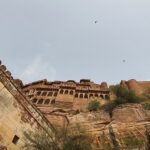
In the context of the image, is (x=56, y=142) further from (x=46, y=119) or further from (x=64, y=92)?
(x=64, y=92)

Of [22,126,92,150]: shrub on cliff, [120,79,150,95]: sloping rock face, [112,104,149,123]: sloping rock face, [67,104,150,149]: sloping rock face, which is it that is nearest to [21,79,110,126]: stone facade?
[120,79,150,95]: sloping rock face

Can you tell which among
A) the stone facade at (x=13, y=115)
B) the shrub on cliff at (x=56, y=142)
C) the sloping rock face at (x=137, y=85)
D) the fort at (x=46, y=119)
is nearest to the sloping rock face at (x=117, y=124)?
the fort at (x=46, y=119)

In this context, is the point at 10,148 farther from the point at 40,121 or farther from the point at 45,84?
the point at 45,84

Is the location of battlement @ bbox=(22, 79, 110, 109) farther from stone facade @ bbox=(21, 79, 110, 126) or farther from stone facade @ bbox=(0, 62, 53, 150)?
stone facade @ bbox=(0, 62, 53, 150)

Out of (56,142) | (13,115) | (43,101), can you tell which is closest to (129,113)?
(56,142)

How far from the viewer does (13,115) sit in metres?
16.8

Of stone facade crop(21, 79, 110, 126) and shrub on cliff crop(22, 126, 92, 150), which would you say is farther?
stone facade crop(21, 79, 110, 126)

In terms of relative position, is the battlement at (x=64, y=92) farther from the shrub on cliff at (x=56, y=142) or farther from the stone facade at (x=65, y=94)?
the shrub on cliff at (x=56, y=142)

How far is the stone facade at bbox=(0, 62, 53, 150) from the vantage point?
16.0 m

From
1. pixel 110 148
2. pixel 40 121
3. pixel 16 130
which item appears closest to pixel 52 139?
pixel 40 121

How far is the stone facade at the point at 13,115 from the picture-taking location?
52.5ft

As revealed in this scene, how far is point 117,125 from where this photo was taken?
21078 mm

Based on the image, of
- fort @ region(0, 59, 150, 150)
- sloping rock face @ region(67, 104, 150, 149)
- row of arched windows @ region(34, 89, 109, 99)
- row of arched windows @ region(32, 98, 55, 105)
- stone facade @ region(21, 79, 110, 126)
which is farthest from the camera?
row of arched windows @ region(34, 89, 109, 99)

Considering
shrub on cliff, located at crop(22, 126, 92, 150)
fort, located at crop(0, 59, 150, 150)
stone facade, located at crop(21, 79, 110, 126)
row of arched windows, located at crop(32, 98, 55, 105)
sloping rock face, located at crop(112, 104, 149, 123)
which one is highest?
stone facade, located at crop(21, 79, 110, 126)
